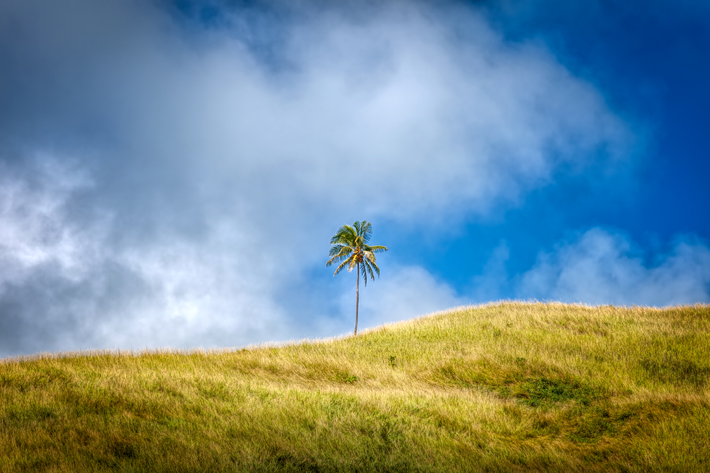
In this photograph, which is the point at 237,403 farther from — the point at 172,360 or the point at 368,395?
the point at 172,360

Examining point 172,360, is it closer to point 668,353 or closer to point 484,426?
point 484,426

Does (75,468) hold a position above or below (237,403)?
below

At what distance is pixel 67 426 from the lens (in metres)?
10.2

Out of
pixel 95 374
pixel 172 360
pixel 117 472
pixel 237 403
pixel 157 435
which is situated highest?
pixel 172 360

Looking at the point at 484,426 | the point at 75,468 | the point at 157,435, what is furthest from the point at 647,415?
the point at 75,468

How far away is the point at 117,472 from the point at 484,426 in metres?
8.60

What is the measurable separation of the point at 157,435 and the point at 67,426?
7.34 feet

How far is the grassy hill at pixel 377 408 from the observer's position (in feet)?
29.9

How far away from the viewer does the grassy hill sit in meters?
9.12

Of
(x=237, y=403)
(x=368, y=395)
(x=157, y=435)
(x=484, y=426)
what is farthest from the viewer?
(x=368, y=395)

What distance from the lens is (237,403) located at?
41.7 ft

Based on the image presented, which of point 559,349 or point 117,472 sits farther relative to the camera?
point 559,349

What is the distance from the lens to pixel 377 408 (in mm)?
12562

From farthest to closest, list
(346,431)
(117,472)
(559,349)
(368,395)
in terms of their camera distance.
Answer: (559,349) < (368,395) < (346,431) < (117,472)
